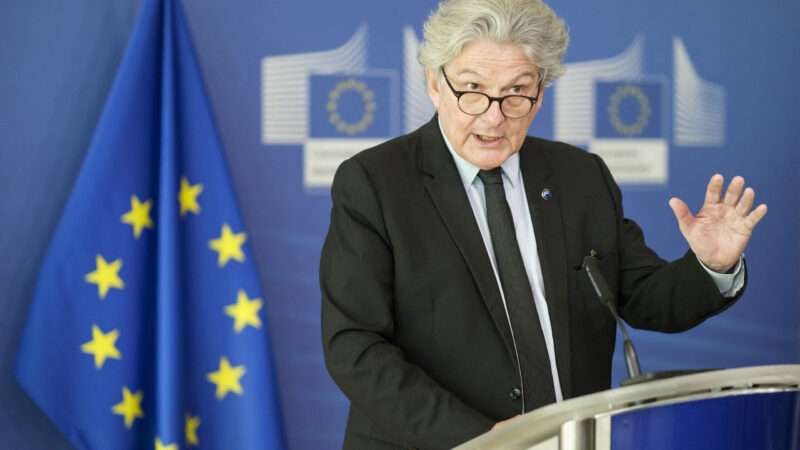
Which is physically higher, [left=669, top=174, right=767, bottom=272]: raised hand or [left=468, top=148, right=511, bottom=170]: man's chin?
[left=468, top=148, right=511, bottom=170]: man's chin

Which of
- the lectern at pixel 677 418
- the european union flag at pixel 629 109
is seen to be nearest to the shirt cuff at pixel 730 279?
the lectern at pixel 677 418

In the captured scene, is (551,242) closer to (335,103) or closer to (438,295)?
(438,295)

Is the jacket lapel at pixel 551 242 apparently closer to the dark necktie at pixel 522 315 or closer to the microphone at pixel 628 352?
the dark necktie at pixel 522 315

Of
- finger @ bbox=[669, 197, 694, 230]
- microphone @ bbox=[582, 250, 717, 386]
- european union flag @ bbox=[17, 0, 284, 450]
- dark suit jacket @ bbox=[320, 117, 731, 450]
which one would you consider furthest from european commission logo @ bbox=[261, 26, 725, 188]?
microphone @ bbox=[582, 250, 717, 386]

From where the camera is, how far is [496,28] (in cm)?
170

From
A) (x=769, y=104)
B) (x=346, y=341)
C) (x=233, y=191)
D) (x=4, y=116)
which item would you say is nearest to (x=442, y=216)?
(x=346, y=341)

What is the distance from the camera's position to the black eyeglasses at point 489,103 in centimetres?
174

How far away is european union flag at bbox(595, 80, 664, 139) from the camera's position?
329cm

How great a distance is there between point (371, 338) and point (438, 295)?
151 mm

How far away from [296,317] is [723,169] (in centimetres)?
157

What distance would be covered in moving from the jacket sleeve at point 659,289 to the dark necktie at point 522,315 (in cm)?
27

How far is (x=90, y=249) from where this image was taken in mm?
2678

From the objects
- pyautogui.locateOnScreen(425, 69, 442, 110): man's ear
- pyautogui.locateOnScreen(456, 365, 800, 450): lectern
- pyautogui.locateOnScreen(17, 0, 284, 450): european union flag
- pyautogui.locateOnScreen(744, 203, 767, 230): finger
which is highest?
pyautogui.locateOnScreen(425, 69, 442, 110): man's ear

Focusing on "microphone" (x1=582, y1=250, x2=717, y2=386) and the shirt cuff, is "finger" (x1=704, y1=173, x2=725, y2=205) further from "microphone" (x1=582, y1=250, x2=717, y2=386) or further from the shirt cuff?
"microphone" (x1=582, y1=250, x2=717, y2=386)
